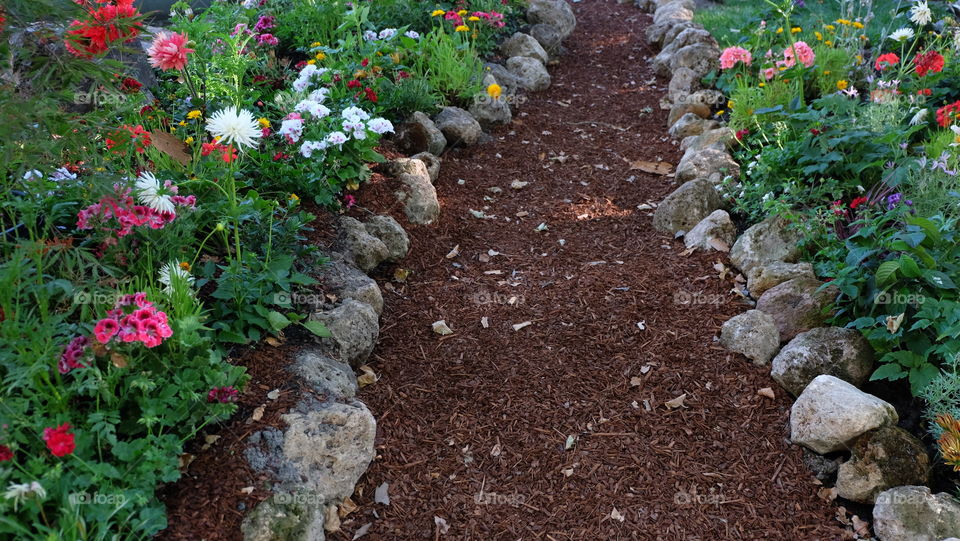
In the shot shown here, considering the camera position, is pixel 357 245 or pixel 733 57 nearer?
pixel 357 245

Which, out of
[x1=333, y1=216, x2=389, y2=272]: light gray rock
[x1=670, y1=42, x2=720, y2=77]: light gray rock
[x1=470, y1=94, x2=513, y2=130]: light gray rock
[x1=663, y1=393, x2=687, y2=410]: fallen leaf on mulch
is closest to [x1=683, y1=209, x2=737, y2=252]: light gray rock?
[x1=663, y1=393, x2=687, y2=410]: fallen leaf on mulch

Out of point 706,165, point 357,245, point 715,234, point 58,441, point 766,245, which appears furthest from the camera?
point 706,165

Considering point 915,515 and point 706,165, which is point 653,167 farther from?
point 915,515

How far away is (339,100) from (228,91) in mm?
676

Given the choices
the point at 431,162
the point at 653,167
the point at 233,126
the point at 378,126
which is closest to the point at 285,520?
the point at 233,126

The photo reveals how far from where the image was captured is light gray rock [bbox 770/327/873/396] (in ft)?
10.1

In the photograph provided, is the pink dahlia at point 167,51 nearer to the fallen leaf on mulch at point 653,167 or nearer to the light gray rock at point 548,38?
the fallen leaf on mulch at point 653,167

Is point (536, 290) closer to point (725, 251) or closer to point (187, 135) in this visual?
point (725, 251)

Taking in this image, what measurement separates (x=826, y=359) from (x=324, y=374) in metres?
2.21

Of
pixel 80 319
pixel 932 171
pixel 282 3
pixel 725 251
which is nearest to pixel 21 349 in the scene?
pixel 80 319

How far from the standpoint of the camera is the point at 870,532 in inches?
104

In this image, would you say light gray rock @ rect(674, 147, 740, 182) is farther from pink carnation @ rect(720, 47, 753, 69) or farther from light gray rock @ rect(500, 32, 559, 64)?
light gray rock @ rect(500, 32, 559, 64)

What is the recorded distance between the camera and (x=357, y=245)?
12.4 ft

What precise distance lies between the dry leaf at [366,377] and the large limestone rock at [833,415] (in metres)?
1.86
